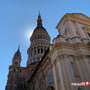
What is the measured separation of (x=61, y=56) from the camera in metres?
15.7

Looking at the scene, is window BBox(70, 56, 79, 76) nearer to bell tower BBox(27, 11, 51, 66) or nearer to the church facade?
the church facade

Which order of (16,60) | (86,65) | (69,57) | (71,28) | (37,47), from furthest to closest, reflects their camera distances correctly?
(37,47) → (16,60) → (71,28) → (69,57) → (86,65)

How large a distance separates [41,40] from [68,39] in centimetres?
3405

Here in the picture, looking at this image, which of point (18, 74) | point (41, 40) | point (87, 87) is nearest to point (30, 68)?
point (18, 74)

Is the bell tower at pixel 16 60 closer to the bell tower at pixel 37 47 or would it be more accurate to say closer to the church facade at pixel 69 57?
the bell tower at pixel 37 47

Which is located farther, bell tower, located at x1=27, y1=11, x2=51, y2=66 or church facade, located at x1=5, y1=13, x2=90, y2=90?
bell tower, located at x1=27, y1=11, x2=51, y2=66

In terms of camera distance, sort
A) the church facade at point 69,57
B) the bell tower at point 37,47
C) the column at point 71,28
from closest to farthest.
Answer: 1. the church facade at point 69,57
2. the column at point 71,28
3. the bell tower at point 37,47

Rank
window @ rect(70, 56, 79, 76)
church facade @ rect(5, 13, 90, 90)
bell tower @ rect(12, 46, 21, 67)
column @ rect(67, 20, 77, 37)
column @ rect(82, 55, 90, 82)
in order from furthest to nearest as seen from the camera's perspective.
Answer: bell tower @ rect(12, 46, 21, 67), column @ rect(67, 20, 77, 37), window @ rect(70, 56, 79, 76), column @ rect(82, 55, 90, 82), church facade @ rect(5, 13, 90, 90)

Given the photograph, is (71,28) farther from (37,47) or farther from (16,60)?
(16,60)

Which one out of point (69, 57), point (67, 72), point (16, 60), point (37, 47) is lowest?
point (67, 72)

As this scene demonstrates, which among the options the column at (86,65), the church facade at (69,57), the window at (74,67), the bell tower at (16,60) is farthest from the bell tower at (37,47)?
the column at (86,65)

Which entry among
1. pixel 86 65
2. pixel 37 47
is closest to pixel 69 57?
pixel 86 65

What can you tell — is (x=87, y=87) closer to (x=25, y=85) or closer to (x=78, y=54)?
(x=78, y=54)

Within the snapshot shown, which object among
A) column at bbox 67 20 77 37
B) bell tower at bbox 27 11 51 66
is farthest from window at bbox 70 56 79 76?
bell tower at bbox 27 11 51 66
